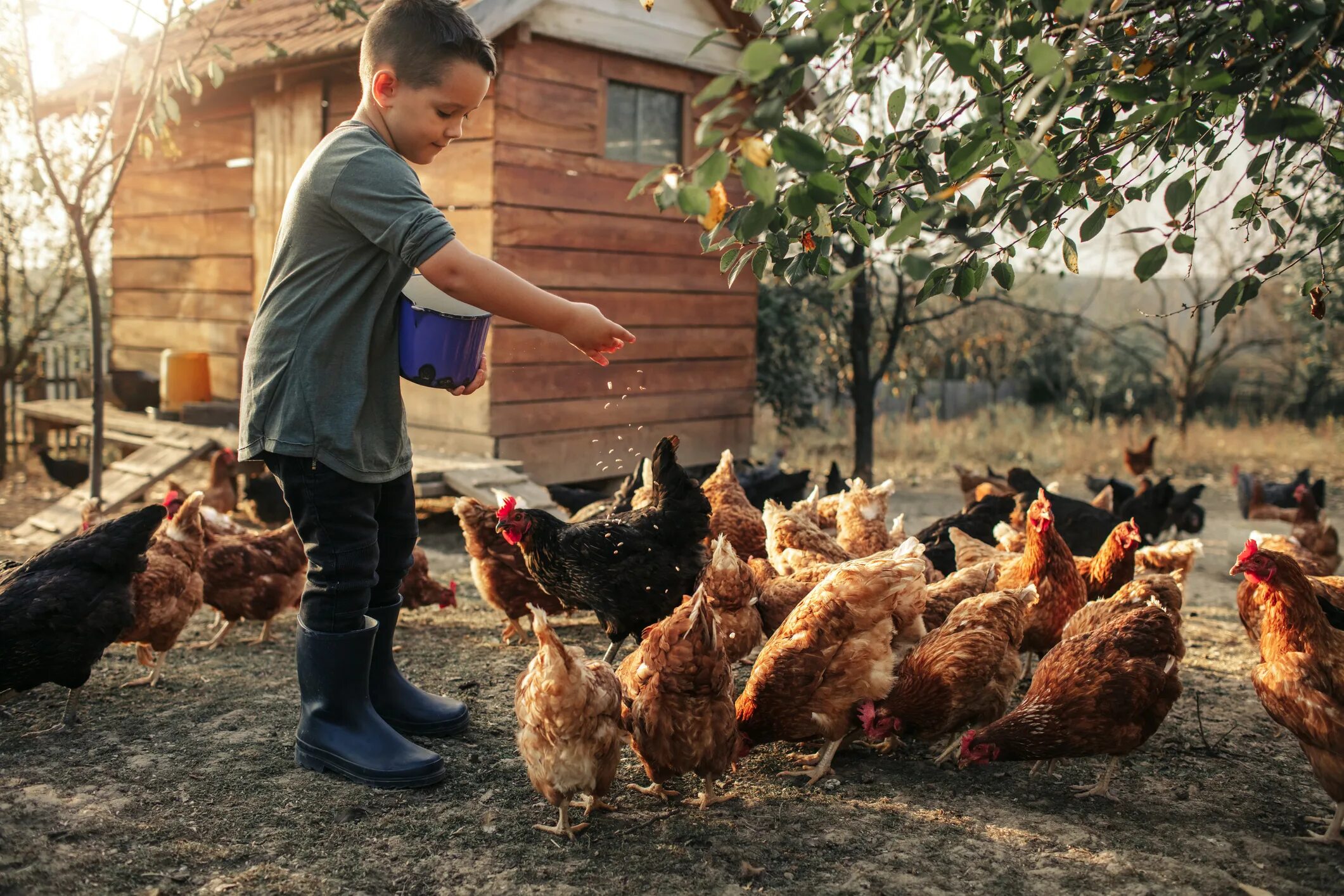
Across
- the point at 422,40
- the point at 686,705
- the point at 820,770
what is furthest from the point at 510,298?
the point at 820,770

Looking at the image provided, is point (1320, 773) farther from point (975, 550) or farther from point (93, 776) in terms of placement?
point (93, 776)

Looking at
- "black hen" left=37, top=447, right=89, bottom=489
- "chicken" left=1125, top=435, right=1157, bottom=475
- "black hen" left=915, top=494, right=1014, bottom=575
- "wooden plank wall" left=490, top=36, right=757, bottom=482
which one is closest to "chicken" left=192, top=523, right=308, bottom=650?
"wooden plank wall" left=490, top=36, right=757, bottom=482

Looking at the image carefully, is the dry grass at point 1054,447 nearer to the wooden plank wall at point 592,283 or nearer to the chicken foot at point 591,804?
the wooden plank wall at point 592,283

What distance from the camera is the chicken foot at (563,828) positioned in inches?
110

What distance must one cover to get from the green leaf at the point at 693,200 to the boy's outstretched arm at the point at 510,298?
0.79 metres

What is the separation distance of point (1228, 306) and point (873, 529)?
8.98 ft

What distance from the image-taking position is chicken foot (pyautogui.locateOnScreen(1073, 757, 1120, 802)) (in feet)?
10.6

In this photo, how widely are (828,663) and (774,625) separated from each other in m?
0.79

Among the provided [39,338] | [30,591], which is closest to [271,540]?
[30,591]

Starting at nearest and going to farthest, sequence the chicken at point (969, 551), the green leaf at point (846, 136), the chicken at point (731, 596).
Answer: the green leaf at point (846, 136)
the chicken at point (731, 596)
the chicken at point (969, 551)

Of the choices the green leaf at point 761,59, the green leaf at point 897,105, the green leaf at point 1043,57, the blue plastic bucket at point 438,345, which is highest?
the green leaf at point 897,105

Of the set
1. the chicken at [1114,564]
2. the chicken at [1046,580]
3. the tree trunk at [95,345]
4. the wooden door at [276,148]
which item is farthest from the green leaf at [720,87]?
the wooden door at [276,148]

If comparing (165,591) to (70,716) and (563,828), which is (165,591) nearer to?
(70,716)

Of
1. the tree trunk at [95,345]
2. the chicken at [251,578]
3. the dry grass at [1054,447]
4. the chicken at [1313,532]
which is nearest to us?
the chicken at [251,578]
